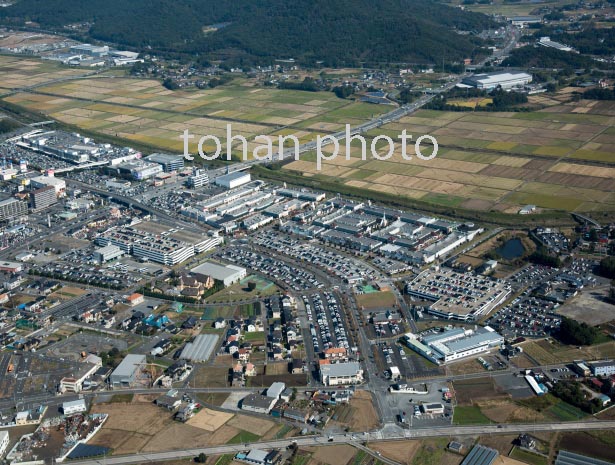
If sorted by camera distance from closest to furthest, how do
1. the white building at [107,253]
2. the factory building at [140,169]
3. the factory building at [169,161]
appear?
the white building at [107,253] → the factory building at [140,169] → the factory building at [169,161]

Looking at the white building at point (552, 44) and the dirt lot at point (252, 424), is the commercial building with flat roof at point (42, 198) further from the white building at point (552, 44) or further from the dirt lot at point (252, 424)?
the white building at point (552, 44)

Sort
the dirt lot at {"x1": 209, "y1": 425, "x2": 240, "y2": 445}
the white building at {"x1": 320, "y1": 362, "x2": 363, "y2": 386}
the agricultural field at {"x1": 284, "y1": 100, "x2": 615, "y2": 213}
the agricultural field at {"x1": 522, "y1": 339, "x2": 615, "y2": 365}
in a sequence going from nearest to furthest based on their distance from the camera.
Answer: the dirt lot at {"x1": 209, "y1": 425, "x2": 240, "y2": 445} → the white building at {"x1": 320, "y1": 362, "x2": 363, "y2": 386} → the agricultural field at {"x1": 522, "y1": 339, "x2": 615, "y2": 365} → the agricultural field at {"x1": 284, "y1": 100, "x2": 615, "y2": 213}

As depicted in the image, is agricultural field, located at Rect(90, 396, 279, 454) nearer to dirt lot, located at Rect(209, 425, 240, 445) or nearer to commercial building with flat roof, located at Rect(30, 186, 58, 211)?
dirt lot, located at Rect(209, 425, 240, 445)

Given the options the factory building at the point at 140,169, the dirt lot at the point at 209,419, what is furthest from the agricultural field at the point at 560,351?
the factory building at the point at 140,169

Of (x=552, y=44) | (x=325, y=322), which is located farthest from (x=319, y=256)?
(x=552, y=44)

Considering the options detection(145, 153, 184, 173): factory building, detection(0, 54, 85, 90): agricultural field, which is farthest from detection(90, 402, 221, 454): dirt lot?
detection(0, 54, 85, 90): agricultural field

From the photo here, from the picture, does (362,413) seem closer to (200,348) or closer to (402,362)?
(402,362)

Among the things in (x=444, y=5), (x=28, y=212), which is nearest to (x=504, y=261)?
(x=28, y=212)
